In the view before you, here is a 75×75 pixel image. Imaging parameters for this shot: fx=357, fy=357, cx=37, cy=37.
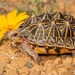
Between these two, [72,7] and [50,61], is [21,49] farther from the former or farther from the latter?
[72,7]

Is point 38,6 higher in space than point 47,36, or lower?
higher

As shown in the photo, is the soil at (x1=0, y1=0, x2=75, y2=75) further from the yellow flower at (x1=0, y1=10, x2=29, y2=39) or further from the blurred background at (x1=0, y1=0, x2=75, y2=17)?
the blurred background at (x1=0, y1=0, x2=75, y2=17)

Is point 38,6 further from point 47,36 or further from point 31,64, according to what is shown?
point 31,64

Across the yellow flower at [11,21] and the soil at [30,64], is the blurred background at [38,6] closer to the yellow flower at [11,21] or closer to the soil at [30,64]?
the yellow flower at [11,21]

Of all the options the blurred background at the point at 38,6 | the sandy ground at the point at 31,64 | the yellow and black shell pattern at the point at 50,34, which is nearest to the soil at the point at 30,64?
the sandy ground at the point at 31,64

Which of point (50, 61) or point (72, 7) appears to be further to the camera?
point (72, 7)

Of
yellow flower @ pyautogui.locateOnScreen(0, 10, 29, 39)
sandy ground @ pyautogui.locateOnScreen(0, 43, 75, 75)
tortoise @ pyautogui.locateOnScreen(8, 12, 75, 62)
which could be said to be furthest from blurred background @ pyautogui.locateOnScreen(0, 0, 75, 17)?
sandy ground @ pyautogui.locateOnScreen(0, 43, 75, 75)

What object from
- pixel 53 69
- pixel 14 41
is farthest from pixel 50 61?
pixel 14 41

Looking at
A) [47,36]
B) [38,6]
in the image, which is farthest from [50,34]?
[38,6]
